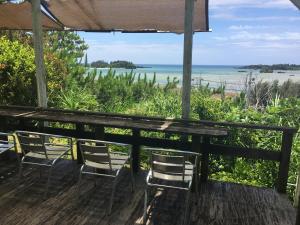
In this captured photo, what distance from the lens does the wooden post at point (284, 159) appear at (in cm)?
375

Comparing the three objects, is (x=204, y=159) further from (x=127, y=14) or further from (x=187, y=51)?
(x=127, y=14)

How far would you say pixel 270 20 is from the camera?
6562cm

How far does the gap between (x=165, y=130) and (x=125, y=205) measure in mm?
946

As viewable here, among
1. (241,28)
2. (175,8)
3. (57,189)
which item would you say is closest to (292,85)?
(175,8)

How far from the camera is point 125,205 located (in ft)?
11.7

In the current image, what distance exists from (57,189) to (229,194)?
2.05 meters

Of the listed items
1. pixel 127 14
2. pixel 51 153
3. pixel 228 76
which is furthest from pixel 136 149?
pixel 228 76

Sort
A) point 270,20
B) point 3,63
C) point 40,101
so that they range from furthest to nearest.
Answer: point 270,20 → point 3,63 → point 40,101

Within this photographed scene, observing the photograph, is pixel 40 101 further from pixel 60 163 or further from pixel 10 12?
pixel 10 12

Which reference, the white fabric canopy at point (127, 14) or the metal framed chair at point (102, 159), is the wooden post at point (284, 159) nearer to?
the metal framed chair at point (102, 159)

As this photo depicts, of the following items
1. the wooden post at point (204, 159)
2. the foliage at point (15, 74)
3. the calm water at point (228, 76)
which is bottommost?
the calm water at point (228, 76)

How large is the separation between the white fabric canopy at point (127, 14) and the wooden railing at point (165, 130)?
1.65 m

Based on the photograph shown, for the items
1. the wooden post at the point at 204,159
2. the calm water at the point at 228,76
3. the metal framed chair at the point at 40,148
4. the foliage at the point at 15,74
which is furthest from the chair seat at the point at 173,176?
the calm water at the point at 228,76

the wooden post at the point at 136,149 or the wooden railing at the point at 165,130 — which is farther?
the wooden post at the point at 136,149
